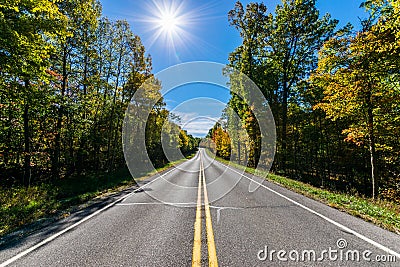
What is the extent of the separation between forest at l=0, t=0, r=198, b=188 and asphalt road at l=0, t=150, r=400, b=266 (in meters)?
6.28

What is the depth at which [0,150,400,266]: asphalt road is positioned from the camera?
10.5 feet

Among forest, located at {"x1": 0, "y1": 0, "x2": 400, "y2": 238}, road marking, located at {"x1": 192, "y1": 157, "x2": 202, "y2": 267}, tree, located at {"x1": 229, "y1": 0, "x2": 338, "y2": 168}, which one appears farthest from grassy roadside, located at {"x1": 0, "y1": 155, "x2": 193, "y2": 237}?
tree, located at {"x1": 229, "y1": 0, "x2": 338, "y2": 168}

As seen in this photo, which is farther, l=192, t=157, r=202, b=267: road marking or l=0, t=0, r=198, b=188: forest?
l=0, t=0, r=198, b=188: forest

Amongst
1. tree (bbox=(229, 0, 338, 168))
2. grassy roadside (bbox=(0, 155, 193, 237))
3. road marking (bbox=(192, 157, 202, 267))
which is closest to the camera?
road marking (bbox=(192, 157, 202, 267))

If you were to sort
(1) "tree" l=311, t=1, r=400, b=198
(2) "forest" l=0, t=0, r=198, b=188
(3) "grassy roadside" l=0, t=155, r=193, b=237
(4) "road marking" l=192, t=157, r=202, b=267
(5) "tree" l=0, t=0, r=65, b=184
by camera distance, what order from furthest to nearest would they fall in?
(1) "tree" l=311, t=1, r=400, b=198
(2) "forest" l=0, t=0, r=198, b=188
(5) "tree" l=0, t=0, r=65, b=184
(3) "grassy roadside" l=0, t=155, r=193, b=237
(4) "road marking" l=192, t=157, r=202, b=267

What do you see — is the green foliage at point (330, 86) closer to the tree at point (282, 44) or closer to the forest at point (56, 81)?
the tree at point (282, 44)

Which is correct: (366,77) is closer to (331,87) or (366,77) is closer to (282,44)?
(331,87)

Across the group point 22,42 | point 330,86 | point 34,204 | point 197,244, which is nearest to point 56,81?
point 22,42

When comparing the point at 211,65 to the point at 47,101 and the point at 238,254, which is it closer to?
the point at 47,101

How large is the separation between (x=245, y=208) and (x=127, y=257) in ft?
13.2

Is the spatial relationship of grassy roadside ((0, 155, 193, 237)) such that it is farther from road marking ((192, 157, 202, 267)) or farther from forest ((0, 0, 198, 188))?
road marking ((192, 157, 202, 267))

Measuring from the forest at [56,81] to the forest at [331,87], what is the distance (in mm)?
12751

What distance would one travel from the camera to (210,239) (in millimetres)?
3928

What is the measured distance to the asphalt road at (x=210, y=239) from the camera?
321cm
